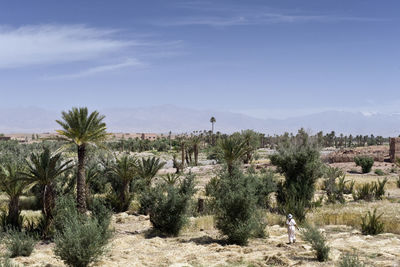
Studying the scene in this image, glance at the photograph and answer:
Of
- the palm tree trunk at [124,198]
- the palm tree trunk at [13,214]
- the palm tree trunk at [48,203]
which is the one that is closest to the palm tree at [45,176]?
the palm tree trunk at [48,203]

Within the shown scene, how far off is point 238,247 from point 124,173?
11.7 m

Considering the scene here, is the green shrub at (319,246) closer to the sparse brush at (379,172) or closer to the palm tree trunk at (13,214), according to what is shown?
the palm tree trunk at (13,214)

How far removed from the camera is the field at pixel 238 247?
41.4ft

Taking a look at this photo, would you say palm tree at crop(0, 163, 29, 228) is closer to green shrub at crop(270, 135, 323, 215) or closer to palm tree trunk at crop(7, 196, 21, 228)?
palm tree trunk at crop(7, 196, 21, 228)

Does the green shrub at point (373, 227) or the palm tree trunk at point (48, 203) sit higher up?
the palm tree trunk at point (48, 203)

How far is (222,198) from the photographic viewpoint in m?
16.0

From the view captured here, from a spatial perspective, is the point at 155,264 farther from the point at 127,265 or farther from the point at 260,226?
the point at 260,226

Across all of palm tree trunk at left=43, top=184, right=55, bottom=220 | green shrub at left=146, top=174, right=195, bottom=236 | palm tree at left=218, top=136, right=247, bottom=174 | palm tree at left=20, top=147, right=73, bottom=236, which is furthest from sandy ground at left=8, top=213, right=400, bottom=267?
palm tree at left=218, top=136, right=247, bottom=174

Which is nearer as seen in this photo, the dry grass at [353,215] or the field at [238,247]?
the field at [238,247]

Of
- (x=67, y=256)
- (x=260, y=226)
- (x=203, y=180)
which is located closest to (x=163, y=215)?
(x=260, y=226)

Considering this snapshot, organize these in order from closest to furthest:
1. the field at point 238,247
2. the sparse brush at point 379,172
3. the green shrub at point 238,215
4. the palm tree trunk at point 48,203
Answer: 1. the field at point 238,247
2. the green shrub at point 238,215
3. the palm tree trunk at point 48,203
4. the sparse brush at point 379,172

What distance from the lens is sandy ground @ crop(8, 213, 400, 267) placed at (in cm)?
1252

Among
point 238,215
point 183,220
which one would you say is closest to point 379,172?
point 183,220

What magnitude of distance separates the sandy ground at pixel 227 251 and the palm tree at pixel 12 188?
2.49 metres
